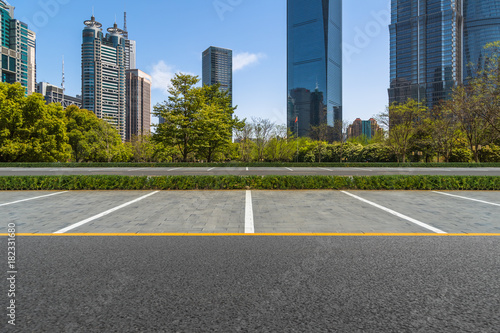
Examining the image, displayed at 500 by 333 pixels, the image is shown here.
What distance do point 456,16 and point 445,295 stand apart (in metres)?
157

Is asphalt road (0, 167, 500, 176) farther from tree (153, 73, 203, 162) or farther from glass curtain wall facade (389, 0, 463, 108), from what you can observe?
glass curtain wall facade (389, 0, 463, 108)

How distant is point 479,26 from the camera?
116m

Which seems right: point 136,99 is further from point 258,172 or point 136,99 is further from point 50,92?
point 258,172

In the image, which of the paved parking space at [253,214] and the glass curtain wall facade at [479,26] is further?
the glass curtain wall facade at [479,26]

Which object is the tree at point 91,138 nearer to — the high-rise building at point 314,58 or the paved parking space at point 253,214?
the paved parking space at point 253,214

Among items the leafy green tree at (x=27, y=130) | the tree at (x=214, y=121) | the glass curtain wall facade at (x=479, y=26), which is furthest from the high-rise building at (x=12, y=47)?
the glass curtain wall facade at (x=479, y=26)

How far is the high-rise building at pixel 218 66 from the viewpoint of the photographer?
180750mm

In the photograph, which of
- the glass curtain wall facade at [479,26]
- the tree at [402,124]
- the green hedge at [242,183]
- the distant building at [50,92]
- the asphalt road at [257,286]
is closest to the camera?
the asphalt road at [257,286]

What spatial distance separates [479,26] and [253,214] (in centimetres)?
15821

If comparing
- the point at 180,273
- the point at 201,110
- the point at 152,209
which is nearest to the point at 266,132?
the point at 201,110

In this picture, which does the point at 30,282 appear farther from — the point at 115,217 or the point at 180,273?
the point at 115,217

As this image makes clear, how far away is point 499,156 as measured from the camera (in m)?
35.2

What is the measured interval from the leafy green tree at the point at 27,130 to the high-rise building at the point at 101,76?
416ft

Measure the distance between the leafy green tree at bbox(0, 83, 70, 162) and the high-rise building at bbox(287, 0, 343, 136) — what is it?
93.9 metres
